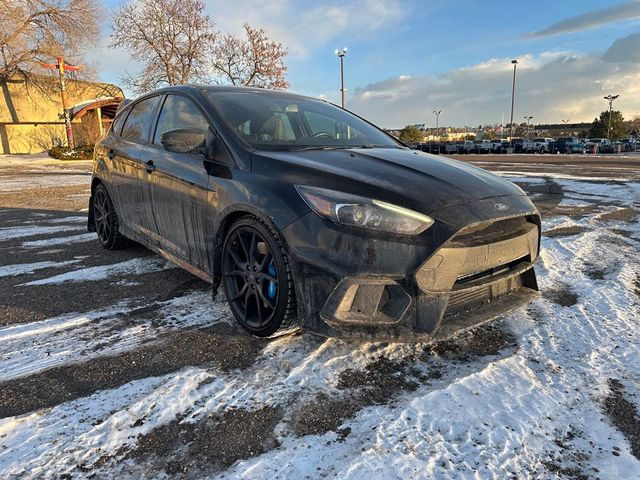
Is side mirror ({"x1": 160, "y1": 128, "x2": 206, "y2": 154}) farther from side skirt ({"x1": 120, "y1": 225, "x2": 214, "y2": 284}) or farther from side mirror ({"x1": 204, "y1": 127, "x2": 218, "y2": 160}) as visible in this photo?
side skirt ({"x1": 120, "y1": 225, "x2": 214, "y2": 284})

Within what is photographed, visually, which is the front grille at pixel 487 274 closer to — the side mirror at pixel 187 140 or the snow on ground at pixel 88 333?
the snow on ground at pixel 88 333

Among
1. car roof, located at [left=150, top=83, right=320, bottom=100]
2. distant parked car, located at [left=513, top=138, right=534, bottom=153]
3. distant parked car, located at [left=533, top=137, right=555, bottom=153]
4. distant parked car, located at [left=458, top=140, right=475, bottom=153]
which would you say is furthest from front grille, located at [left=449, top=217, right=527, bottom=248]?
distant parked car, located at [left=458, top=140, right=475, bottom=153]

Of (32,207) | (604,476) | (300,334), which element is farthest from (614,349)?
(32,207)

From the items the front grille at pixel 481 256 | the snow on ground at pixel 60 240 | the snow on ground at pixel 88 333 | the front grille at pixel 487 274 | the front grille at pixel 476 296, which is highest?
the front grille at pixel 481 256

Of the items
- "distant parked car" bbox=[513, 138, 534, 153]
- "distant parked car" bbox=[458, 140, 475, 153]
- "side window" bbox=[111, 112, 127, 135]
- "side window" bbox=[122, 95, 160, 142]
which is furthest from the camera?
"distant parked car" bbox=[458, 140, 475, 153]

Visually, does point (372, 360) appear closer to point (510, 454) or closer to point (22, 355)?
point (510, 454)

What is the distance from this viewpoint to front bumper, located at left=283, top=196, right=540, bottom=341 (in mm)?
2260

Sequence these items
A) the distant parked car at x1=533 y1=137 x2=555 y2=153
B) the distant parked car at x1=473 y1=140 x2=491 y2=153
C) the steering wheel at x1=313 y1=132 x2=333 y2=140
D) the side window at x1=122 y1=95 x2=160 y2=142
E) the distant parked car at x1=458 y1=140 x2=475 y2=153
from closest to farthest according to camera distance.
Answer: the steering wheel at x1=313 y1=132 x2=333 y2=140
the side window at x1=122 y1=95 x2=160 y2=142
the distant parked car at x1=533 y1=137 x2=555 y2=153
the distant parked car at x1=473 y1=140 x2=491 y2=153
the distant parked car at x1=458 y1=140 x2=475 y2=153

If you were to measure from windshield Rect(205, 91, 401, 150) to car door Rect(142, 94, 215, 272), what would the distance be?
9.9 inches

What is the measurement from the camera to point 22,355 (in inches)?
103

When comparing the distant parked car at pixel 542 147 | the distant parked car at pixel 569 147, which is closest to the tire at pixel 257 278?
the distant parked car at pixel 569 147

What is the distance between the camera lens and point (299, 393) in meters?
2.23

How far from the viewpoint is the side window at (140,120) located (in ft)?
13.5

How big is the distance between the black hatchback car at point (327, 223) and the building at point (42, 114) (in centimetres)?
3017
